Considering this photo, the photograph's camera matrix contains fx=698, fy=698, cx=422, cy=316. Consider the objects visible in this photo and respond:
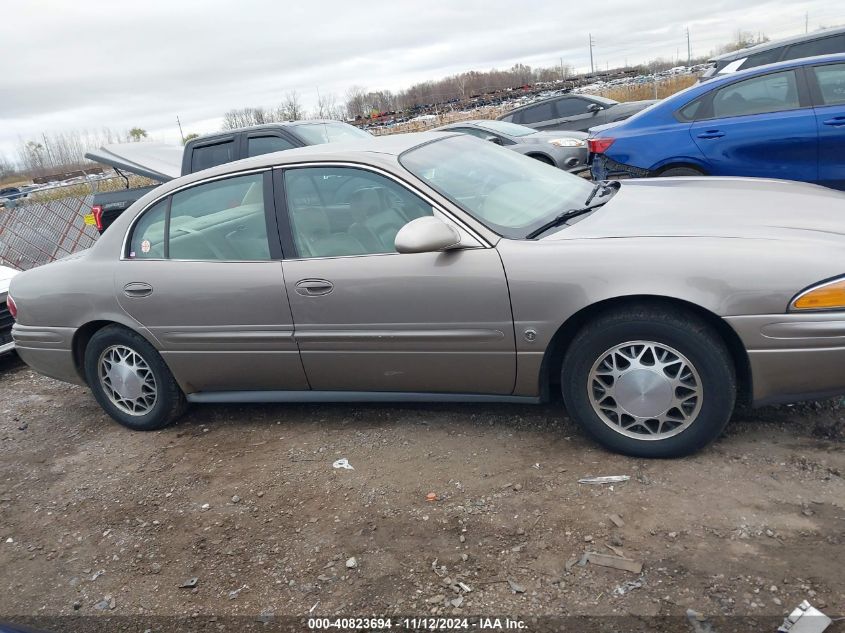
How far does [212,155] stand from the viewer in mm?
7914

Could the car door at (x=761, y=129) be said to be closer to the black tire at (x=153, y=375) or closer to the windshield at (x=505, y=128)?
the black tire at (x=153, y=375)

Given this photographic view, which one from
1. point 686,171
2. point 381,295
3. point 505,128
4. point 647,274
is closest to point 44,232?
point 505,128

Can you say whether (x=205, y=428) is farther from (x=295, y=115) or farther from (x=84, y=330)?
(x=295, y=115)

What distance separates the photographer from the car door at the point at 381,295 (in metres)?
3.25

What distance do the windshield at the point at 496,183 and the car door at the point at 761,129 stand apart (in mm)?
2452

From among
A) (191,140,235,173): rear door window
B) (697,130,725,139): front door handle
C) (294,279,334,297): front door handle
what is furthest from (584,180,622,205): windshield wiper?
(191,140,235,173): rear door window

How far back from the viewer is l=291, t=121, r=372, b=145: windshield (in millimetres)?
7824

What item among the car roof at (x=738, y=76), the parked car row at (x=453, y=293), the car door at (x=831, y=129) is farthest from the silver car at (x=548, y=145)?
the parked car row at (x=453, y=293)

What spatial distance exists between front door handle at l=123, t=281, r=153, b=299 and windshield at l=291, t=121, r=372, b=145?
4.06 metres

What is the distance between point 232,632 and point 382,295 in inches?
62.8

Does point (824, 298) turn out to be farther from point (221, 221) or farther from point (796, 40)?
point (796, 40)

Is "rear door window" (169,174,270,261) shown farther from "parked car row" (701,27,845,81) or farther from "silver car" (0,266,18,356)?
"parked car row" (701,27,845,81)

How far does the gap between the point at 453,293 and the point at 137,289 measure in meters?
1.93

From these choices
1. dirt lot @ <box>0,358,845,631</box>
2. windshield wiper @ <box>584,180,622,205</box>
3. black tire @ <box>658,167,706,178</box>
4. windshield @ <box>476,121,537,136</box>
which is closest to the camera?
dirt lot @ <box>0,358,845,631</box>
